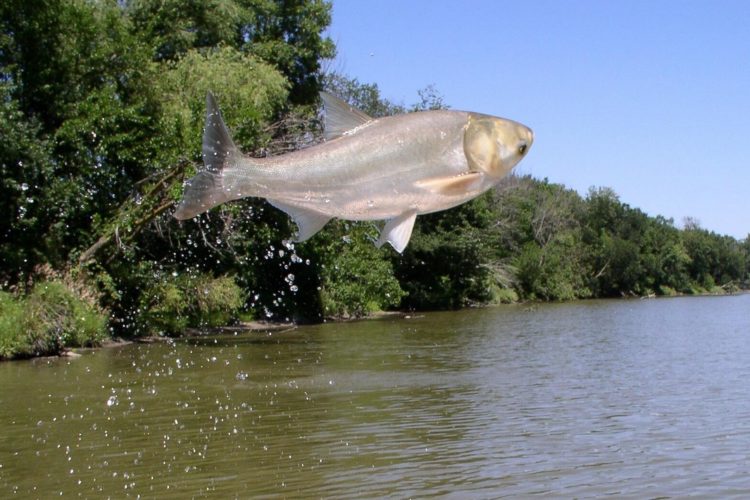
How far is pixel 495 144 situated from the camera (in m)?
2.33

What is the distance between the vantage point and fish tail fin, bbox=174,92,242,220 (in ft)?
8.42

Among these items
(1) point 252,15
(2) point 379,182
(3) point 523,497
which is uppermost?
(1) point 252,15

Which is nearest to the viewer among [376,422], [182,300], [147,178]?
[376,422]

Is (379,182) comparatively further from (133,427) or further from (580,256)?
(580,256)

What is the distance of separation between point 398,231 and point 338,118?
36 cm

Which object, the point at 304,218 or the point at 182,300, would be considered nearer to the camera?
the point at 304,218

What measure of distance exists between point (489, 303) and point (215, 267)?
102 feet

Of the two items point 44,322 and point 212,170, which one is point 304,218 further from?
point 44,322

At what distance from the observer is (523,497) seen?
35.2 ft

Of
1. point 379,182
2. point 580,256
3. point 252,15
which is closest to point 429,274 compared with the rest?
point 252,15

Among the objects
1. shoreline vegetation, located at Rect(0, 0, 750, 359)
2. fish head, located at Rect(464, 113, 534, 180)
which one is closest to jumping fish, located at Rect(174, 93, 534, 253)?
fish head, located at Rect(464, 113, 534, 180)

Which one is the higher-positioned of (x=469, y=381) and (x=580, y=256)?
(x=580, y=256)

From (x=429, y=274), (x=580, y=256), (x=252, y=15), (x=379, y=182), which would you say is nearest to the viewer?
(x=379, y=182)

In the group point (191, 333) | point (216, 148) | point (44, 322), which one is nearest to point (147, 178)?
point (44, 322)
